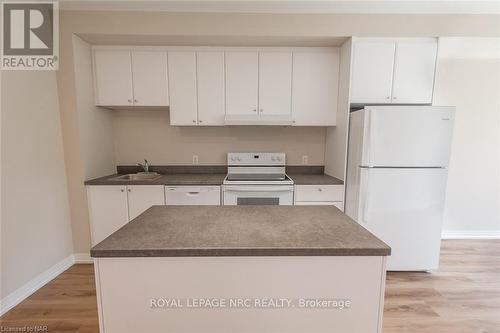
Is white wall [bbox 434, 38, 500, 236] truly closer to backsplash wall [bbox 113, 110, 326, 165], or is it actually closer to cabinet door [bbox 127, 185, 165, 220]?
backsplash wall [bbox 113, 110, 326, 165]

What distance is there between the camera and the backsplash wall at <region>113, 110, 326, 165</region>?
3.04m

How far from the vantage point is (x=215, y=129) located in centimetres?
307

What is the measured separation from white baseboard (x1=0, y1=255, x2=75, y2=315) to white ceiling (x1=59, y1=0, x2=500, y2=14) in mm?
2541

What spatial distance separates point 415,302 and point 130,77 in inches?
139

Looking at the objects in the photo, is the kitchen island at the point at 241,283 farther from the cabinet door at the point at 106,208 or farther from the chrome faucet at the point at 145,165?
the chrome faucet at the point at 145,165

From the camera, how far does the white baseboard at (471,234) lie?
A: 3.15 metres

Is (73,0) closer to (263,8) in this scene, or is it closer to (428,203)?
(263,8)

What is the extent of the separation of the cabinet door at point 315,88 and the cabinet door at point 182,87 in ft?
3.77

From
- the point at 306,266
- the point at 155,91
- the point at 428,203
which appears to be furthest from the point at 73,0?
the point at 428,203

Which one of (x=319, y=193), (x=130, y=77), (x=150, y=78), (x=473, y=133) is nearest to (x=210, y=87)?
(x=150, y=78)

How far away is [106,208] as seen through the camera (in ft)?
8.14

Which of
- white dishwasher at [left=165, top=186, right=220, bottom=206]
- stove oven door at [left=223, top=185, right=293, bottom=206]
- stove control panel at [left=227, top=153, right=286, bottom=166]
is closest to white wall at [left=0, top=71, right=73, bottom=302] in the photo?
white dishwasher at [left=165, top=186, right=220, bottom=206]

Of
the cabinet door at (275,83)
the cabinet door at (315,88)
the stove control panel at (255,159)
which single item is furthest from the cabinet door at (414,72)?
the stove control panel at (255,159)

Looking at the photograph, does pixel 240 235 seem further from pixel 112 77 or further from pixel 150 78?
pixel 112 77
